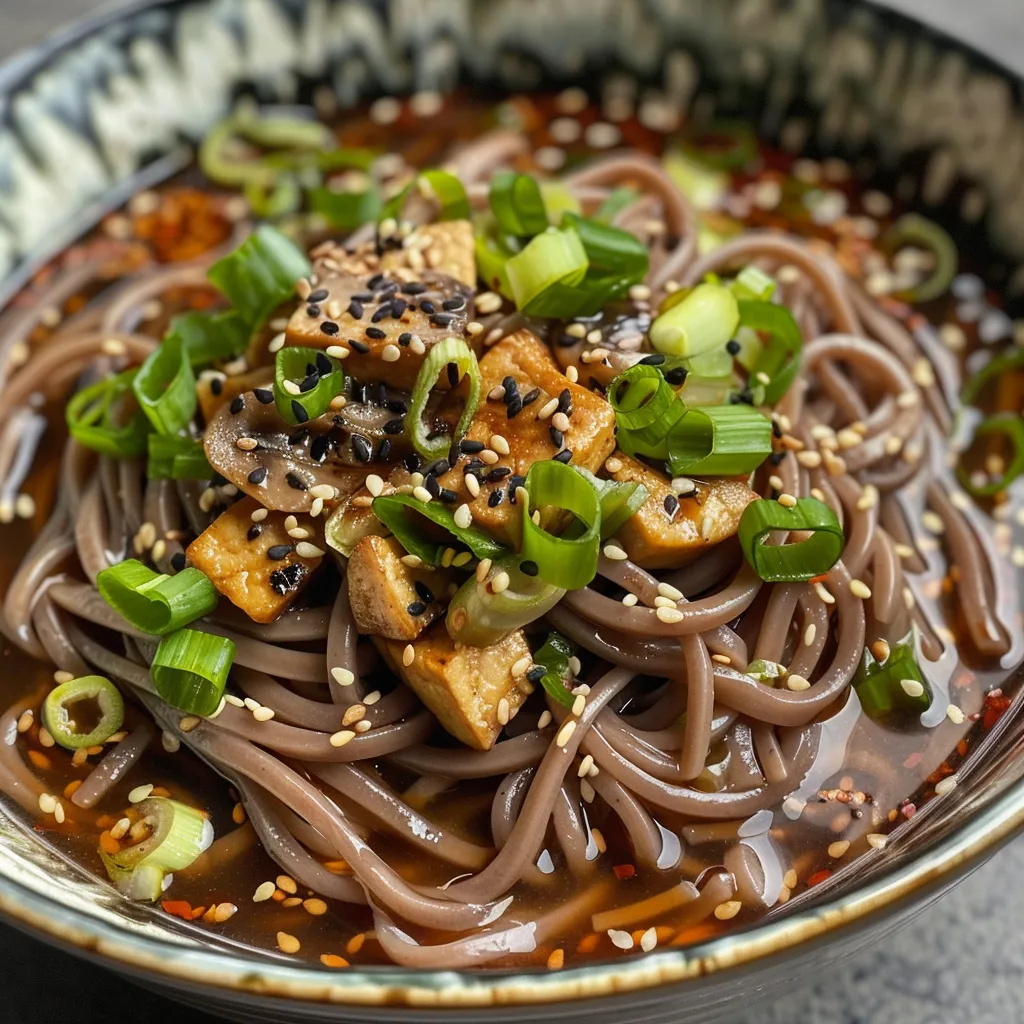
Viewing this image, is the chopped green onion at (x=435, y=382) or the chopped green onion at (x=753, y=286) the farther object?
the chopped green onion at (x=753, y=286)

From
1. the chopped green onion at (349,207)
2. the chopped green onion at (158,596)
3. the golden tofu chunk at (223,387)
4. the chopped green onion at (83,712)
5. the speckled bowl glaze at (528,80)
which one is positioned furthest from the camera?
the speckled bowl glaze at (528,80)

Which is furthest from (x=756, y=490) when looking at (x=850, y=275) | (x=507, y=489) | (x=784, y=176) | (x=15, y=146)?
(x=15, y=146)

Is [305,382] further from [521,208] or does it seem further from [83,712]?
[83,712]

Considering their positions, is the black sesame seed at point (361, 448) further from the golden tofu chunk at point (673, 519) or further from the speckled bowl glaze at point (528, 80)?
the speckled bowl glaze at point (528, 80)

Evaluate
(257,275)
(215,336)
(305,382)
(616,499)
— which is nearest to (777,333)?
(616,499)

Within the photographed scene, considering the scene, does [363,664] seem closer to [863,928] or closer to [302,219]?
[863,928]

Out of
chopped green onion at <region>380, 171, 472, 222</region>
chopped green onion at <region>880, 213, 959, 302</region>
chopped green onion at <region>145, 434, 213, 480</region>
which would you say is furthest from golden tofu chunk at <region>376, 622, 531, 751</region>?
chopped green onion at <region>880, 213, 959, 302</region>

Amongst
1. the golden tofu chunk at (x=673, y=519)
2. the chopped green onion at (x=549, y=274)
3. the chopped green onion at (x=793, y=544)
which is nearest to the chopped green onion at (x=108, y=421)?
the chopped green onion at (x=549, y=274)

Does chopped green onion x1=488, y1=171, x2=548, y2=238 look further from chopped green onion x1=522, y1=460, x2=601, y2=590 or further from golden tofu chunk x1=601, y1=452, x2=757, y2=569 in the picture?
chopped green onion x1=522, y1=460, x2=601, y2=590
